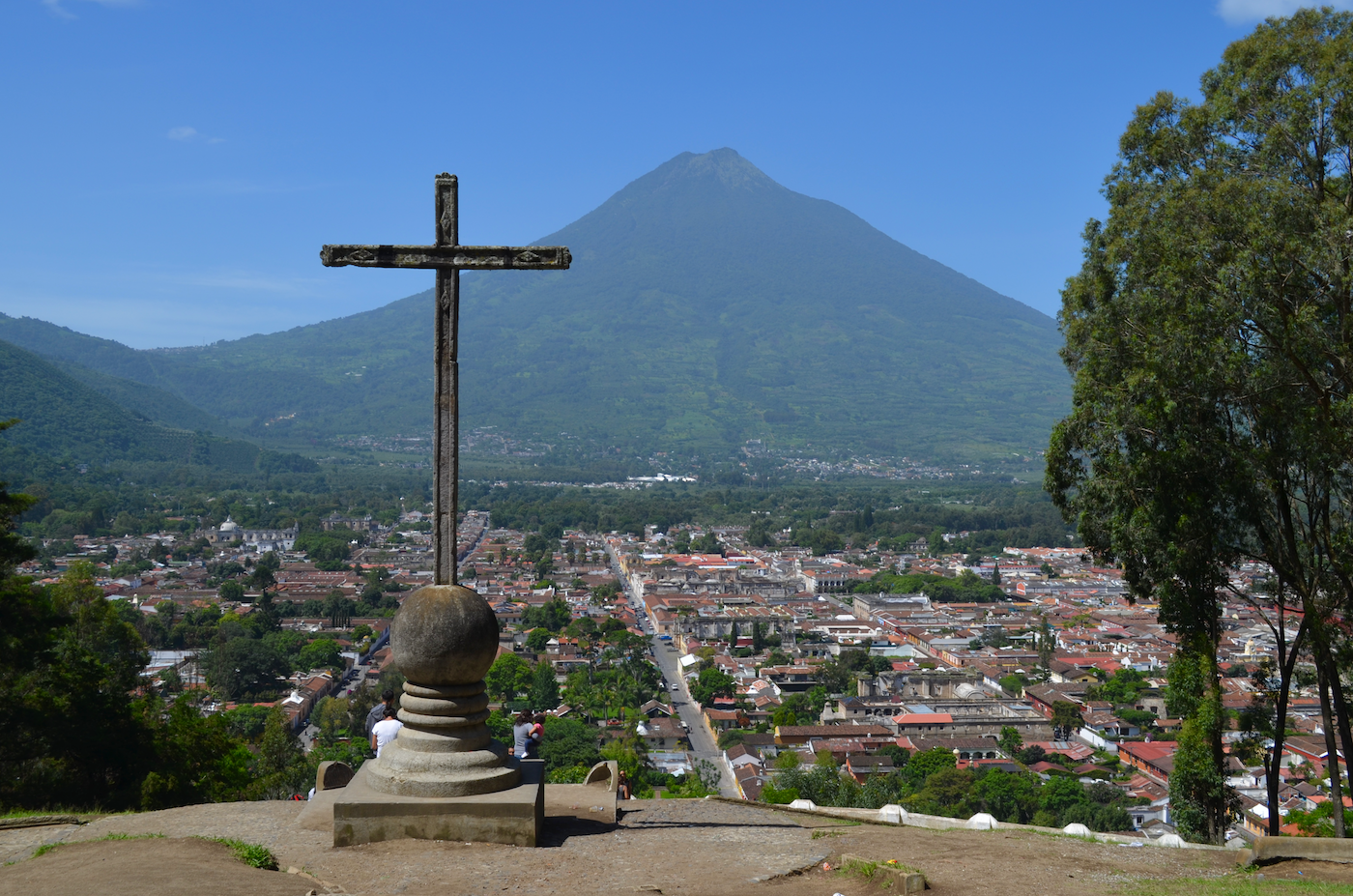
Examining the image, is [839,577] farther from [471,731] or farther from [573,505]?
[471,731]

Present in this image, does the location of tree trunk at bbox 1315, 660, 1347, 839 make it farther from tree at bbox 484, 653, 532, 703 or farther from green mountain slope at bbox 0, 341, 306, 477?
green mountain slope at bbox 0, 341, 306, 477

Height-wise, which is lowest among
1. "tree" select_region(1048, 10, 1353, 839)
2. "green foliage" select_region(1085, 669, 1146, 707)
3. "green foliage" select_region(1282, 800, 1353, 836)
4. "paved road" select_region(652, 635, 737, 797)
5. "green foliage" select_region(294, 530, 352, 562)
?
"paved road" select_region(652, 635, 737, 797)

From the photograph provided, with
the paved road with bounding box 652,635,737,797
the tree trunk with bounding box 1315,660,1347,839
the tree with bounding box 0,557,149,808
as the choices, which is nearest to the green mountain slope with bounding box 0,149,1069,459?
the paved road with bounding box 652,635,737,797

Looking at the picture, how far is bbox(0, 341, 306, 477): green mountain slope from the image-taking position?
4040 inches

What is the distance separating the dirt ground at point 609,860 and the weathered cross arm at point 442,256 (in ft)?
9.73

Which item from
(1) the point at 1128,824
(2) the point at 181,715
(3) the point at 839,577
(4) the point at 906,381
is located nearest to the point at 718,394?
(4) the point at 906,381

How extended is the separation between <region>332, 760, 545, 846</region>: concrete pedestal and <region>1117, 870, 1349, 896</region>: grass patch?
2.77m

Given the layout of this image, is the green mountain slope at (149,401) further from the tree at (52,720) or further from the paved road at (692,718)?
the tree at (52,720)

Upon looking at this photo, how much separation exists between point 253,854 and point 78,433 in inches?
4799

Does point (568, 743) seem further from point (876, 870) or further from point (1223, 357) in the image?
point (876, 870)

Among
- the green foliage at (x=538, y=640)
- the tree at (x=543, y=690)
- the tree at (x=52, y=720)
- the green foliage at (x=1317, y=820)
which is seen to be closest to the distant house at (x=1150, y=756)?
the green foliage at (x=1317, y=820)

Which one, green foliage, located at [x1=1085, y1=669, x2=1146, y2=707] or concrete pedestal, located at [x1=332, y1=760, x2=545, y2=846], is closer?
concrete pedestal, located at [x1=332, y1=760, x2=545, y2=846]

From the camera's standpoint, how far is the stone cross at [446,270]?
573 centimetres

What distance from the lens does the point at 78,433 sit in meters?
111
